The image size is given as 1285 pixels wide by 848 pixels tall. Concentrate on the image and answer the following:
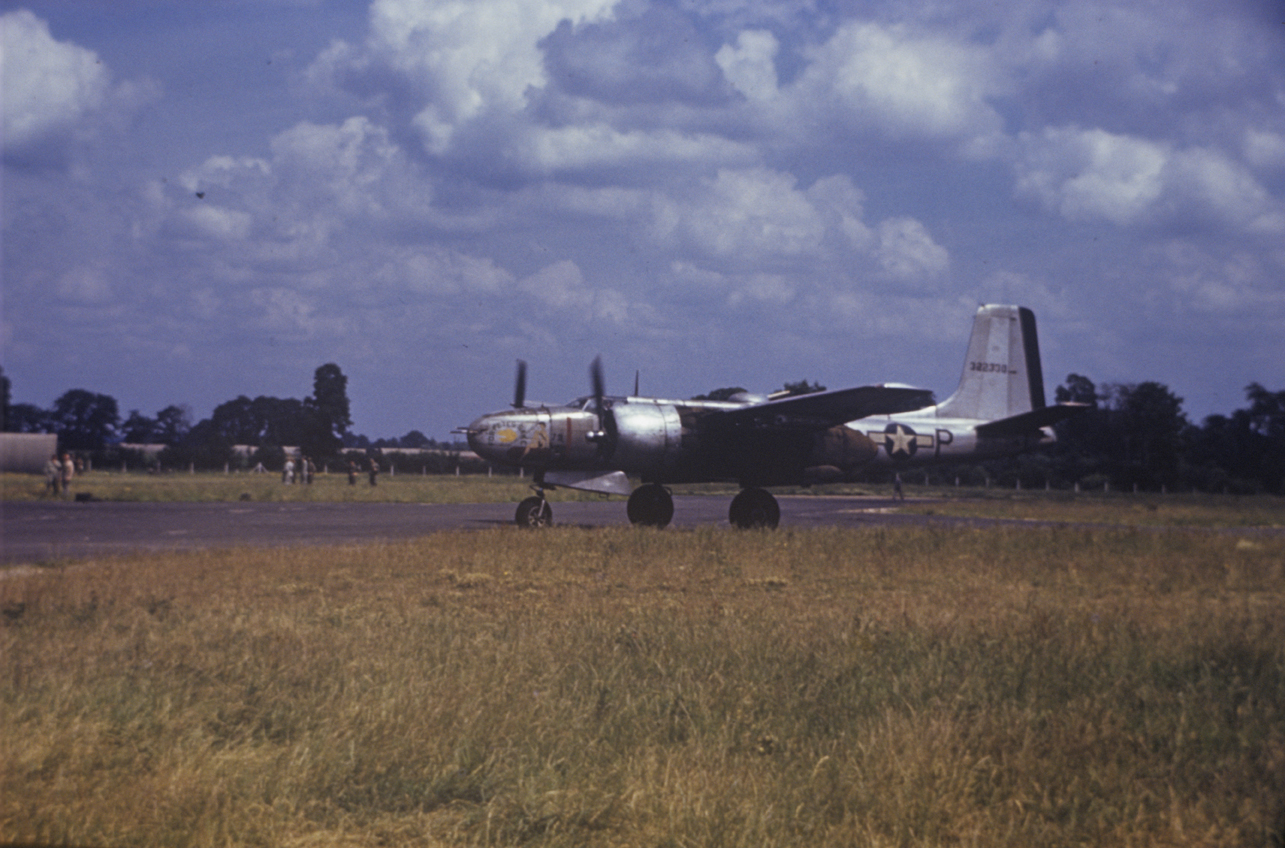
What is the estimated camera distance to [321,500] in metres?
35.4

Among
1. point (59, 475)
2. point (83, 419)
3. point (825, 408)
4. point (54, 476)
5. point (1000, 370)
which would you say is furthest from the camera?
point (83, 419)

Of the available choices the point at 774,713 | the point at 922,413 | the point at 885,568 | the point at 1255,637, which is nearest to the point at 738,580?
the point at 885,568

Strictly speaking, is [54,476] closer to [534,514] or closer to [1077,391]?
[534,514]

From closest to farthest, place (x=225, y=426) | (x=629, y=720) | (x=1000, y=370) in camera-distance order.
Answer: (x=629, y=720) → (x=1000, y=370) → (x=225, y=426)

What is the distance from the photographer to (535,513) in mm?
19172

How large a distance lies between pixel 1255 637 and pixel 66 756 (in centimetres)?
834

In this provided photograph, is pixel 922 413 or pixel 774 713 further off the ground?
pixel 922 413

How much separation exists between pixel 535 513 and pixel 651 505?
2643mm

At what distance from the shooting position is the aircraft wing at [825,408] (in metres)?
18.2

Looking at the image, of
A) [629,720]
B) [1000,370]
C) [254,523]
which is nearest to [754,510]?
[1000,370]

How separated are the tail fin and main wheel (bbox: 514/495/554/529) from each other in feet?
34.0

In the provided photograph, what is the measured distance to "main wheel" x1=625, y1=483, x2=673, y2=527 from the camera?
20.3 meters

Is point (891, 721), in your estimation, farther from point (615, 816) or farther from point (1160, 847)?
point (615, 816)

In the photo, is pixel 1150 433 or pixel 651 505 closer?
pixel 651 505
